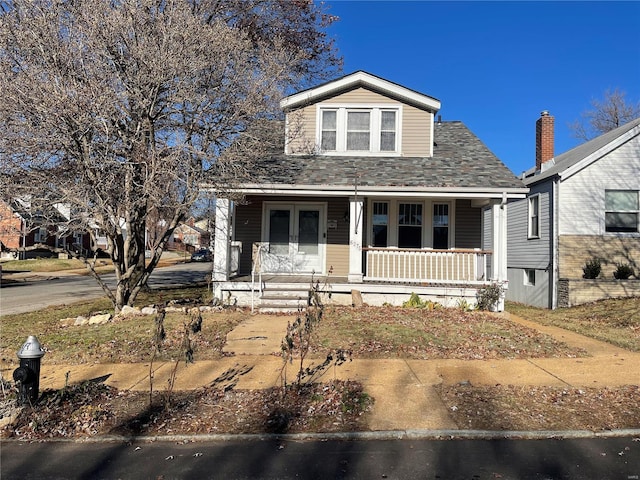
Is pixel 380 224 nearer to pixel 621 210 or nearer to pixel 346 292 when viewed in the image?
pixel 346 292

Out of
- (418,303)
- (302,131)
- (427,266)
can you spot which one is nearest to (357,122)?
(302,131)

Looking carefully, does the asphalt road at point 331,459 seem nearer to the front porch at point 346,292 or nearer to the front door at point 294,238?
the front porch at point 346,292

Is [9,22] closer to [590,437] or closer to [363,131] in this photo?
[363,131]

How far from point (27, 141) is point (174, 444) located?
8084 millimetres

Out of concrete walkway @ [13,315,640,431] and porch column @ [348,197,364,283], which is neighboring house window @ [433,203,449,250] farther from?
concrete walkway @ [13,315,640,431]

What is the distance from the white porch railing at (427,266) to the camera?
445 inches

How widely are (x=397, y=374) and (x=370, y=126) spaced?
30.6 feet

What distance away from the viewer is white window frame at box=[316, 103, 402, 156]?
530 inches

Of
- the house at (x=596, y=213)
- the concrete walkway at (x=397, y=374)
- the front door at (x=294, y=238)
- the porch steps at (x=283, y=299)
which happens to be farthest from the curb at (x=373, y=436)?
the house at (x=596, y=213)

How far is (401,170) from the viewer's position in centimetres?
1227

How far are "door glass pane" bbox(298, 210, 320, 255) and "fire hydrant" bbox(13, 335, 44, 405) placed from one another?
8.97 metres

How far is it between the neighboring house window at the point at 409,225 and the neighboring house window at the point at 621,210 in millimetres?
7054

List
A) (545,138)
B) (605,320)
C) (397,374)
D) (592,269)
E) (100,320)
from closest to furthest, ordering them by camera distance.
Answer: (397,374) → (100,320) → (605,320) → (592,269) → (545,138)

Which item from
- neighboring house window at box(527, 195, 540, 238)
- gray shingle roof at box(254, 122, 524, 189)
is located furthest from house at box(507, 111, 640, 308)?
gray shingle roof at box(254, 122, 524, 189)
